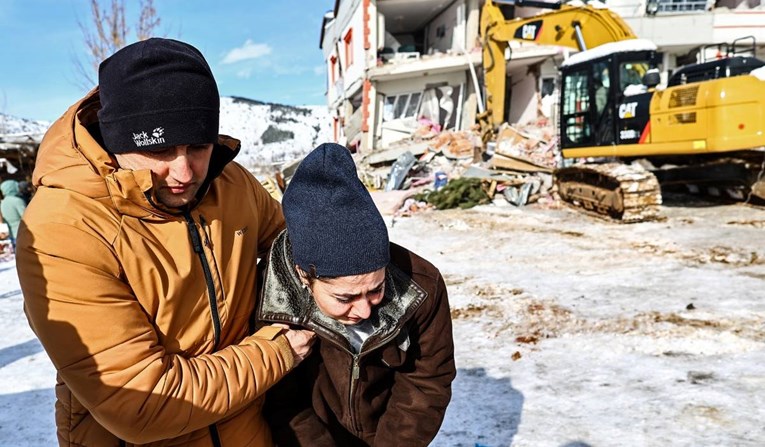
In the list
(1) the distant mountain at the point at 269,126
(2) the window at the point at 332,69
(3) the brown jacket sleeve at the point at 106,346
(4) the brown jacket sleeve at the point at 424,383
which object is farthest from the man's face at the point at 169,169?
(1) the distant mountain at the point at 269,126

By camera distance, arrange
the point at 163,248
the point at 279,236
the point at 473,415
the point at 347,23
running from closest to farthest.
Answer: the point at 163,248, the point at 279,236, the point at 473,415, the point at 347,23

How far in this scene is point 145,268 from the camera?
130cm

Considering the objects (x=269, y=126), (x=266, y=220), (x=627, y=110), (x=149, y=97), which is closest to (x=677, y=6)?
(x=627, y=110)

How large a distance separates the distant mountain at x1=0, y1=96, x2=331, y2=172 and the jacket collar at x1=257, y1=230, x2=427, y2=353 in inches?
1332

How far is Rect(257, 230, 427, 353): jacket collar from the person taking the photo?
159cm

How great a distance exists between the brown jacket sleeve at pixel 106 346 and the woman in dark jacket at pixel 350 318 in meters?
0.33

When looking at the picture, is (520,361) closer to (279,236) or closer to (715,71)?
(279,236)

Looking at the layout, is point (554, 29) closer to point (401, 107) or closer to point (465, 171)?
point (465, 171)

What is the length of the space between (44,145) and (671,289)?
581 cm

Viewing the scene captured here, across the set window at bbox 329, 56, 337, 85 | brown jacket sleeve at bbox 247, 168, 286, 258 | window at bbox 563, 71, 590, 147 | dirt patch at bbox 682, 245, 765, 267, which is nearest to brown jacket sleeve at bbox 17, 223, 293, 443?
brown jacket sleeve at bbox 247, 168, 286, 258

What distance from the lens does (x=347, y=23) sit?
76.9ft

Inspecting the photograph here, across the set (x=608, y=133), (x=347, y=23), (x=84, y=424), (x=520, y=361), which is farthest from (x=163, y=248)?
(x=347, y=23)

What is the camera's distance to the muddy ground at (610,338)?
3.14m

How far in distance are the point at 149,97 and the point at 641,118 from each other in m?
9.72
